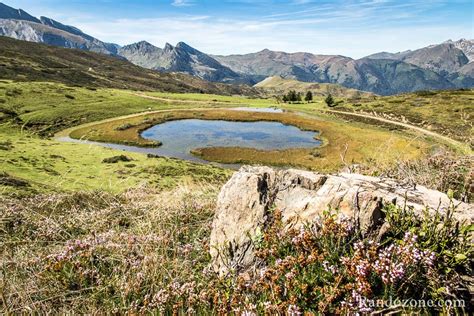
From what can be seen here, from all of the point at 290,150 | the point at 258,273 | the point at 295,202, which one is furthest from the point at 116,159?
the point at 258,273

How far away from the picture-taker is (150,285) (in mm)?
5156

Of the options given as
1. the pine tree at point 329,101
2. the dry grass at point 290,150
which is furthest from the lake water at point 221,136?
the pine tree at point 329,101

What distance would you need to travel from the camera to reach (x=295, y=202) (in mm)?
5844

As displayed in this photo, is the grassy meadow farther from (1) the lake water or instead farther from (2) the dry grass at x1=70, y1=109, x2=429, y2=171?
(1) the lake water

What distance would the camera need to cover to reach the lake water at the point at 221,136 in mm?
74125

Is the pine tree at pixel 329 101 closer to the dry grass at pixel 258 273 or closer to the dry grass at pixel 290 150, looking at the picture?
the dry grass at pixel 290 150

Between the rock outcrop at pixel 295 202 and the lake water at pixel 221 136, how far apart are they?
195 ft

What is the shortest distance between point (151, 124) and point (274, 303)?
96.4 meters

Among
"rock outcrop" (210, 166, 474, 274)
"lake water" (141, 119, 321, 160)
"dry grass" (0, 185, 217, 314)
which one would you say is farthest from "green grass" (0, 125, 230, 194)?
"rock outcrop" (210, 166, 474, 274)

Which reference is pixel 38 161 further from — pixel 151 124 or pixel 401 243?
pixel 151 124

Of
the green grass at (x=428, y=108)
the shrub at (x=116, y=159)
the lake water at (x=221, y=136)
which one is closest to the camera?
the shrub at (x=116, y=159)

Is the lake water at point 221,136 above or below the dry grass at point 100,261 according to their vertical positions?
below

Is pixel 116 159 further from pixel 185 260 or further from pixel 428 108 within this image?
pixel 428 108

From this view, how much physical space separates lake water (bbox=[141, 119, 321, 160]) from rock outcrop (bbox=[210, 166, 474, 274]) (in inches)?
2334
